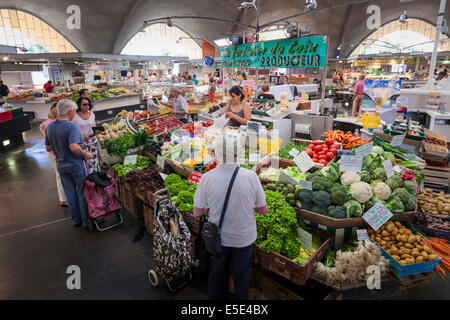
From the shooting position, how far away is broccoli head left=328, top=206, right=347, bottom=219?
279 cm

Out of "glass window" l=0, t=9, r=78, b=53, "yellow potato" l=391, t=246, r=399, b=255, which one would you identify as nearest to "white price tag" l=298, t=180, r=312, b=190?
"yellow potato" l=391, t=246, r=399, b=255

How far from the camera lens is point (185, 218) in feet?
10.6

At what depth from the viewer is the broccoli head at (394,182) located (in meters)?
3.15

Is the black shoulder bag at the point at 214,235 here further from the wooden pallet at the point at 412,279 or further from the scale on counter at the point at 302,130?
the scale on counter at the point at 302,130

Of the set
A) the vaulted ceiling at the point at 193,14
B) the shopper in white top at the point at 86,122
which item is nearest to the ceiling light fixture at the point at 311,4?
the shopper in white top at the point at 86,122

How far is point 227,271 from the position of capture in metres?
2.32

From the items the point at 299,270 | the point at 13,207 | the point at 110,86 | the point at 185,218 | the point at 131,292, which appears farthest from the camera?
the point at 110,86

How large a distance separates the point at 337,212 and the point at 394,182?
0.92 meters

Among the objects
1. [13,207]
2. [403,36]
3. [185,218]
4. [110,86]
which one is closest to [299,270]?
[185,218]

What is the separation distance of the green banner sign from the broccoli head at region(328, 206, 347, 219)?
3.19 m

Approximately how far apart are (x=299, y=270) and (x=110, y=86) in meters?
16.0

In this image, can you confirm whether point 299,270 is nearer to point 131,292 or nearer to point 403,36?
point 131,292

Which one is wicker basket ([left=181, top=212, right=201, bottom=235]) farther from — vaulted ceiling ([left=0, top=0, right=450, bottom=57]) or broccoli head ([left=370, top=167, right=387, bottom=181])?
vaulted ceiling ([left=0, top=0, right=450, bottom=57])

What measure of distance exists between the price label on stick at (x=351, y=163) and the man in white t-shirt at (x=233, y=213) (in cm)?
149
